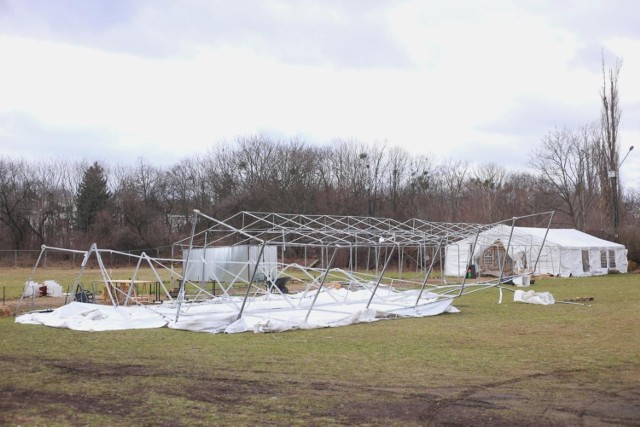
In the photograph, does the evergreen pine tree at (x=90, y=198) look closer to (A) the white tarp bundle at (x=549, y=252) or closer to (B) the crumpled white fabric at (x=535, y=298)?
(A) the white tarp bundle at (x=549, y=252)

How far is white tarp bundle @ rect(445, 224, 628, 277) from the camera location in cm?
3588

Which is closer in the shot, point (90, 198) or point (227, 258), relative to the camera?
point (227, 258)

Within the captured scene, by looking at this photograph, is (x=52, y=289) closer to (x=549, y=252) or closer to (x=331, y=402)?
(x=331, y=402)

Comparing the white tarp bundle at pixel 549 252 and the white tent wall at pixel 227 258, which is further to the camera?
the white tarp bundle at pixel 549 252

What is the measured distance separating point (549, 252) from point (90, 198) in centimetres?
3866

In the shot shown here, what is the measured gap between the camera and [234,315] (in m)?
14.7

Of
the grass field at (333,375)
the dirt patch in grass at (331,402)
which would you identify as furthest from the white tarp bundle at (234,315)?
the dirt patch in grass at (331,402)

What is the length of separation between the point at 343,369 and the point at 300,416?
2889 millimetres

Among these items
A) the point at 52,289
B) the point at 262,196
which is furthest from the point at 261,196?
the point at 52,289

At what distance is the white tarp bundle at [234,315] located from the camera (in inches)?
568

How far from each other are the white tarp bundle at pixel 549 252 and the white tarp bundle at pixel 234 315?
701 inches

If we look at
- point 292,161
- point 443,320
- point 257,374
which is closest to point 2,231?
point 292,161

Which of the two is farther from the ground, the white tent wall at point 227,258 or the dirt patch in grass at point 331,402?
the white tent wall at point 227,258

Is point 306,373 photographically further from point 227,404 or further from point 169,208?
point 169,208
